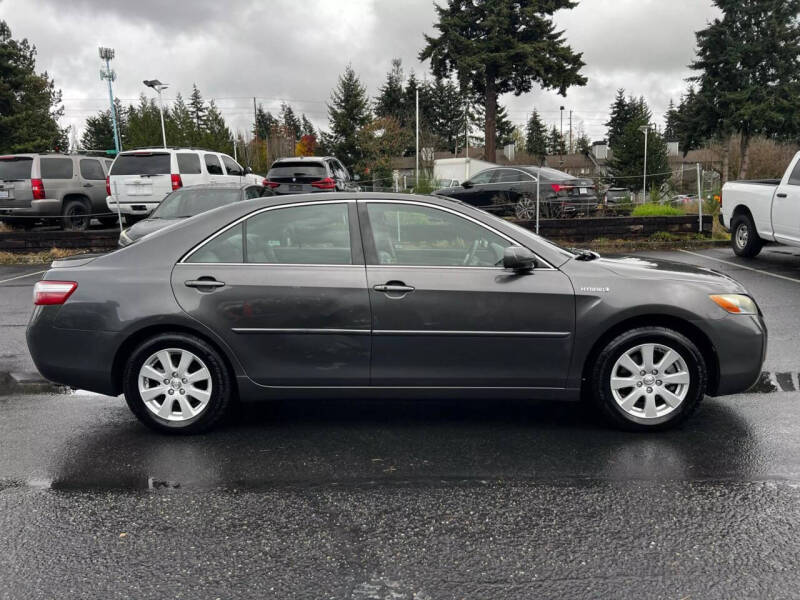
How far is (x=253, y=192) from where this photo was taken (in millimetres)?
11586

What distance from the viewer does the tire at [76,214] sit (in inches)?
691

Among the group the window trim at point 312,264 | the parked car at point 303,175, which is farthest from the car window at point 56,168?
the window trim at point 312,264

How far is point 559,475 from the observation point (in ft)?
12.9

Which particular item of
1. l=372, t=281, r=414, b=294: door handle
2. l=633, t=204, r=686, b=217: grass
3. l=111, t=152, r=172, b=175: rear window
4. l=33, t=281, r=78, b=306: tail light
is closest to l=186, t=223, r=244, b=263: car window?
l=33, t=281, r=78, b=306: tail light

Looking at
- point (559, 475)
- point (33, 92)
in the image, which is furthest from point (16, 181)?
point (33, 92)

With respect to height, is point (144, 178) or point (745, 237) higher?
point (144, 178)

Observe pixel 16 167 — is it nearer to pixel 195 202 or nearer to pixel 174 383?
pixel 195 202

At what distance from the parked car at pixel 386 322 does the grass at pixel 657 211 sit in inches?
486

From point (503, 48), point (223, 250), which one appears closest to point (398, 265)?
point (223, 250)

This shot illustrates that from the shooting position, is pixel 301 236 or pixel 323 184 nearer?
pixel 301 236

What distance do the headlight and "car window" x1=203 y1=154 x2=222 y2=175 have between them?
1423cm

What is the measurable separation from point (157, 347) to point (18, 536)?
1492mm

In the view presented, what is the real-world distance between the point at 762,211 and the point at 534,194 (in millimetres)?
5477

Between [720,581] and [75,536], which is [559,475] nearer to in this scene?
[720,581]
